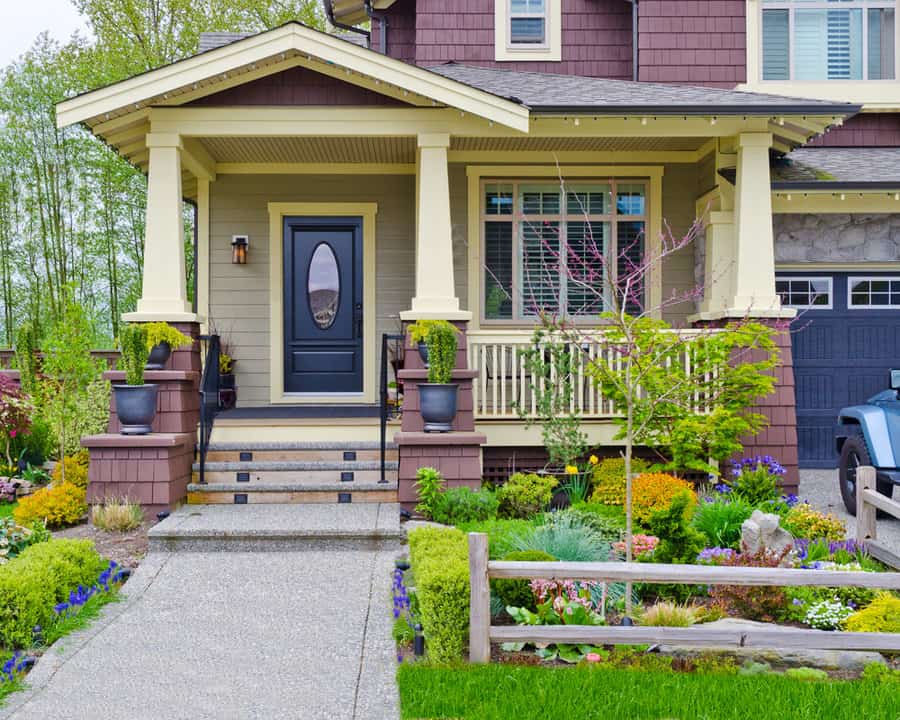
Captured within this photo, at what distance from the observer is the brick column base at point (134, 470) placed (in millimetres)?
7445

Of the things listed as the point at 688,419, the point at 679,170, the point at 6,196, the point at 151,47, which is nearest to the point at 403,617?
the point at 688,419

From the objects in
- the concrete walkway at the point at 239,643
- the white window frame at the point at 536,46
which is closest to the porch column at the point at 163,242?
the concrete walkway at the point at 239,643

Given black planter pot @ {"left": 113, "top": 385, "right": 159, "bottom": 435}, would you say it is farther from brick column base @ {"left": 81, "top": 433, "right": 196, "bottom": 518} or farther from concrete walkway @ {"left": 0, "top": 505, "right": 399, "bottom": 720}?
concrete walkway @ {"left": 0, "top": 505, "right": 399, "bottom": 720}

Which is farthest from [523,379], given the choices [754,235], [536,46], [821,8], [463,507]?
[821,8]

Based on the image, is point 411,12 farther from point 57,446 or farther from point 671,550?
point 671,550

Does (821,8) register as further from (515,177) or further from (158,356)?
(158,356)

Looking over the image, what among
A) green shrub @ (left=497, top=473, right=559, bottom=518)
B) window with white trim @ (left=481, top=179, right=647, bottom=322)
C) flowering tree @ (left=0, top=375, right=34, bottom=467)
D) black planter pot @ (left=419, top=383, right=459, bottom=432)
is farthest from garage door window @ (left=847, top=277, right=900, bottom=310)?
flowering tree @ (left=0, top=375, right=34, bottom=467)

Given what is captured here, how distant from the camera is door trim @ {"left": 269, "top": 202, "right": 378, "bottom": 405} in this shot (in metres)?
10.4

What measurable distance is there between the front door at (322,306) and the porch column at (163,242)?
2355 millimetres

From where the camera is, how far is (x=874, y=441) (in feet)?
25.3

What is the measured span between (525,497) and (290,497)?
206 centimetres

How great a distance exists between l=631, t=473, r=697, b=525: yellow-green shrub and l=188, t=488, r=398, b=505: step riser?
6.81 ft

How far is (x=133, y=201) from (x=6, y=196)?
2527mm

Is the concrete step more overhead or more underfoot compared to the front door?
more underfoot
